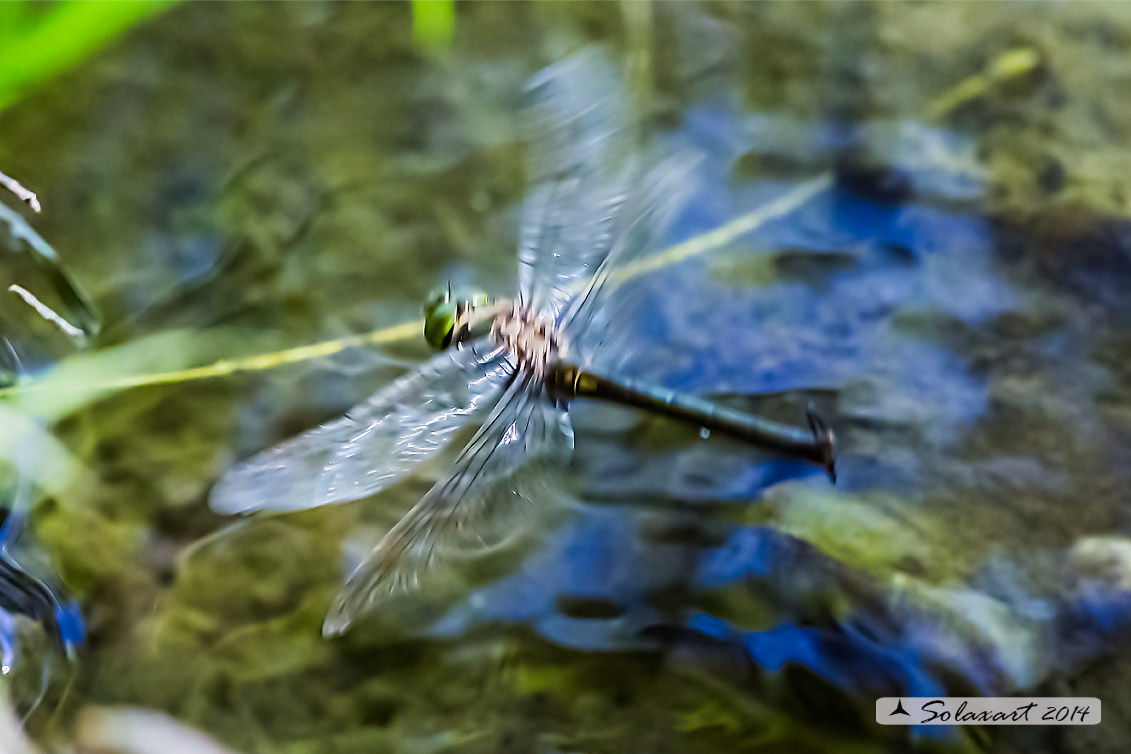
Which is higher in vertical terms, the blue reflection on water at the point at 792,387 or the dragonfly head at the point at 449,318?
the dragonfly head at the point at 449,318

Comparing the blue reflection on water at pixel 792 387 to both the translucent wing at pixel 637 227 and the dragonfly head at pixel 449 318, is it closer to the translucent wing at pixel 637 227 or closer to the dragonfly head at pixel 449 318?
the translucent wing at pixel 637 227

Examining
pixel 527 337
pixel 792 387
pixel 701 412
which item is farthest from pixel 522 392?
pixel 792 387

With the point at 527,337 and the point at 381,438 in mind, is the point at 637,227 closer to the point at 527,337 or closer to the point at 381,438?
the point at 527,337

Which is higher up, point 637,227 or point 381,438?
point 637,227

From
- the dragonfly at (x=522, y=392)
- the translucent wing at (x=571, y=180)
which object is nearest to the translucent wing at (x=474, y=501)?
the dragonfly at (x=522, y=392)

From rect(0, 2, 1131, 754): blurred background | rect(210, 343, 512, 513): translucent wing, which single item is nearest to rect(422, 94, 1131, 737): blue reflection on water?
rect(0, 2, 1131, 754): blurred background

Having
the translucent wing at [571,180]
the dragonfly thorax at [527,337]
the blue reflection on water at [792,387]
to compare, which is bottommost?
the blue reflection on water at [792,387]

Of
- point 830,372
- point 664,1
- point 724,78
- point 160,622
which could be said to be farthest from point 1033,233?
point 160,622

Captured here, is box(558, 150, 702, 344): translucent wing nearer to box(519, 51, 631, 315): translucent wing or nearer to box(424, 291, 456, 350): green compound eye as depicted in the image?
box(519, 51, 631, 315): translucent wing
